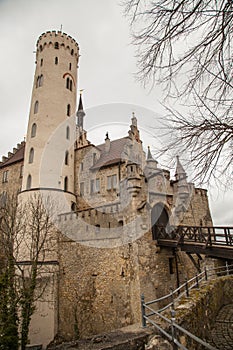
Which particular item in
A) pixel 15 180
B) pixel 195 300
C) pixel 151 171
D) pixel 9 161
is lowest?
pixel 195 300

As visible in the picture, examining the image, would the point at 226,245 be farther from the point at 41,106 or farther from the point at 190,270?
Result: the point at 41,106

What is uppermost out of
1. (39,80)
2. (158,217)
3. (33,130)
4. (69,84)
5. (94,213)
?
(69,84)

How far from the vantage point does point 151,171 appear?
17609 millimetres

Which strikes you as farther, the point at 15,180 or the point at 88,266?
the point at 15,180

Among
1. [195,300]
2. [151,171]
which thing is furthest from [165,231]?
[195,300]

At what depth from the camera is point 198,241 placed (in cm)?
1376

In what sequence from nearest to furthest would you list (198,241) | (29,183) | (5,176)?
(198,241) < (29,183) < (5,176)

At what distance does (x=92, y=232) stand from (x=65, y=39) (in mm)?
20475

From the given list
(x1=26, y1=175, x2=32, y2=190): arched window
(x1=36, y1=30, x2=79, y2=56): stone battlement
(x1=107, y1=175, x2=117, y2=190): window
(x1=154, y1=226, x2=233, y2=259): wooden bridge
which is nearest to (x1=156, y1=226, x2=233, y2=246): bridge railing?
(x1=154, y1=226, x2=233, y2=259): wooden bridge

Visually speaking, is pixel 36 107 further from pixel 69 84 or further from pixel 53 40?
pixel 53 40

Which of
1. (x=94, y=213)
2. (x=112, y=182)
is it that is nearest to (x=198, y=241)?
(x=94, y=213)

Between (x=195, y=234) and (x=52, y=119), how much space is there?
622 inches

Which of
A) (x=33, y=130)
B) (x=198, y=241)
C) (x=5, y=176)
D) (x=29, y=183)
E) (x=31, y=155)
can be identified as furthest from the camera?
(x=5, y=176)

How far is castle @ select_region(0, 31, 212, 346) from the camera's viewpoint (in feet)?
45.5
